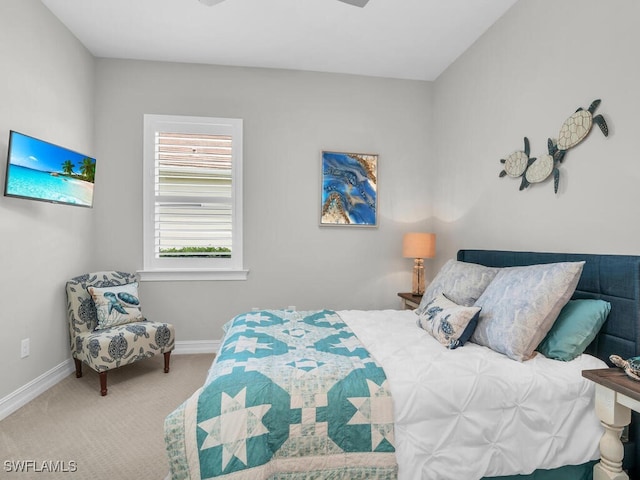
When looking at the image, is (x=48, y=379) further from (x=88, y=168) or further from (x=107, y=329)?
(x=88, y=168)

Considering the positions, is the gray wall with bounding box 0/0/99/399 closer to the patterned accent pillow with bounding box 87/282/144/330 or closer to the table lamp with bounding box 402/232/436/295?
the patterned accent pillow with bounding box 87/282/144/330

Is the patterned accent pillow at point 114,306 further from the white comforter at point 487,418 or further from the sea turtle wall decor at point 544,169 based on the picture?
the sea turtle wall decor at point 544,169

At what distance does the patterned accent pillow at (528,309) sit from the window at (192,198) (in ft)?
8.12

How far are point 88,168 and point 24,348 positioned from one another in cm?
149

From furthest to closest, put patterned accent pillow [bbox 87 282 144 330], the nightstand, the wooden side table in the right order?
1. the nightstand
2. patterned accent pillow [bbox 87 282 144 330]
3. the wooden side table

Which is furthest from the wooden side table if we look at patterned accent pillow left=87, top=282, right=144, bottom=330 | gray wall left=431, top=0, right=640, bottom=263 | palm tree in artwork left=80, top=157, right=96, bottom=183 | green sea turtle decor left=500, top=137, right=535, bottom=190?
palm tree in artwork left=80, top=157, right=96, bottom=183

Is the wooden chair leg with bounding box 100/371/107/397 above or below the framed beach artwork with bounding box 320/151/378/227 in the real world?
below

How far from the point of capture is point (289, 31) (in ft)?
9.82

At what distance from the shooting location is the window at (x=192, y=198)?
3.54m

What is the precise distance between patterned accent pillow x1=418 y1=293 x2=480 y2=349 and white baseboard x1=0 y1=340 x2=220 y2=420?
7.87 ft

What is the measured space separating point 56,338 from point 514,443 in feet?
10.8

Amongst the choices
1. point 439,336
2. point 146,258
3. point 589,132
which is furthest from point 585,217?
point 146,258

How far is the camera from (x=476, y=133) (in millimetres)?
3107

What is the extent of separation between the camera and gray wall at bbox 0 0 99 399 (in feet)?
7.69
